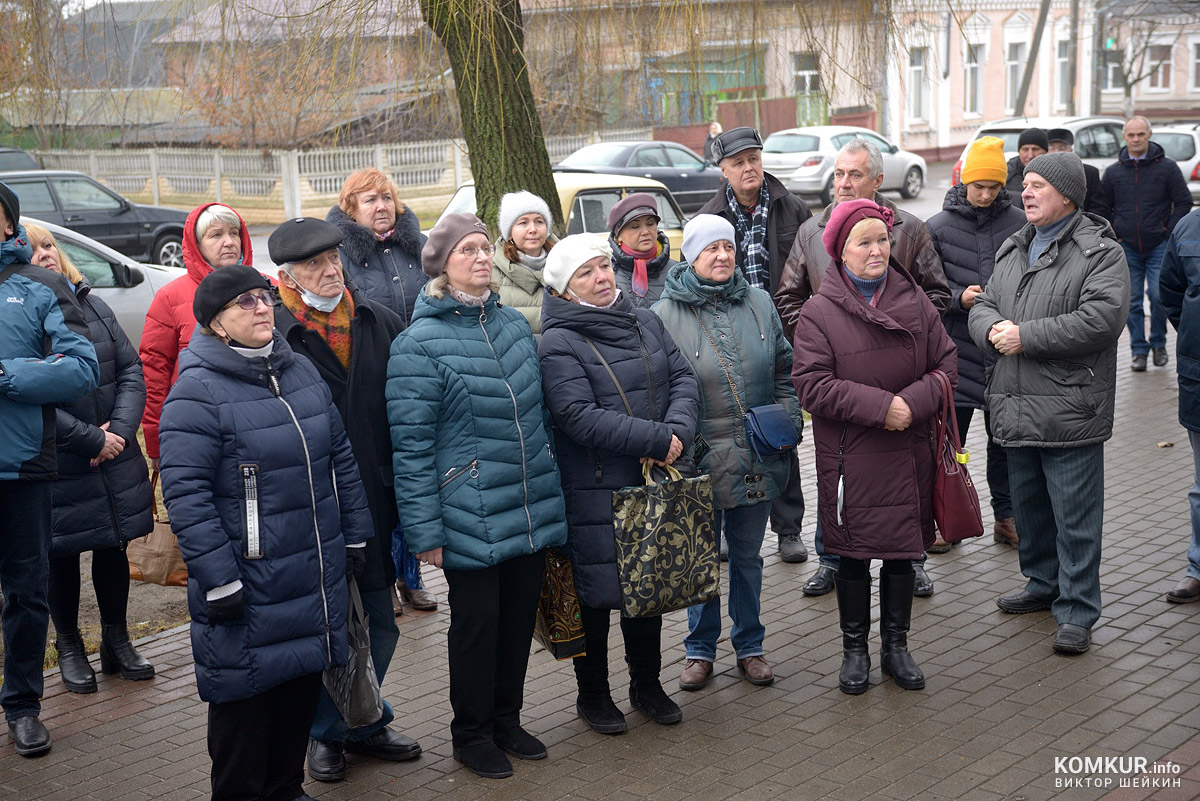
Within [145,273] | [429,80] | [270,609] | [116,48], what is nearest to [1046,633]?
[270,609]

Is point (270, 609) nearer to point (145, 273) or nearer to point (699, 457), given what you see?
point (699, 457)

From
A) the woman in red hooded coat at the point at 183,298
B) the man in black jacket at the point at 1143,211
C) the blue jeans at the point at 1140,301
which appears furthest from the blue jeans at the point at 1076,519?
the blue jeans at the point at 1140,301

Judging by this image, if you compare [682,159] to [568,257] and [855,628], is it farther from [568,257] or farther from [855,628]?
[568,257]

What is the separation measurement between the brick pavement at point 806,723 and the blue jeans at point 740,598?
162 millimetres

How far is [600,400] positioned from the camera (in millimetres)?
4527

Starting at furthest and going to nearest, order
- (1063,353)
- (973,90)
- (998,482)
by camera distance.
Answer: (973,90) < (998,482) < (1063,353)

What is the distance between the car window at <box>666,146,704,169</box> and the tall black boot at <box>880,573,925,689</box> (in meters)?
19.3

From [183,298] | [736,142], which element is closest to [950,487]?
[736,142]

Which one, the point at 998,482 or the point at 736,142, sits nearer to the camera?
the point at 736,142

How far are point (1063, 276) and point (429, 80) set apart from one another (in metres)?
4.22

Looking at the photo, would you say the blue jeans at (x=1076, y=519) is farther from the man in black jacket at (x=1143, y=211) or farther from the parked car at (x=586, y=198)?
the parked car at (x=586, y=198)

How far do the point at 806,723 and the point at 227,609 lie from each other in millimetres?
2244

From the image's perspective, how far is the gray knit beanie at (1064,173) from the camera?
523 centimetres

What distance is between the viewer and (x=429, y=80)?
7.75m
